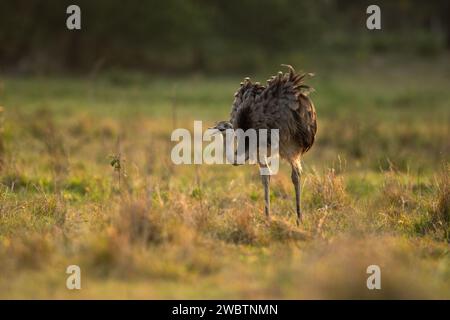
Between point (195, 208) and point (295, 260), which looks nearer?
point (295, 260)

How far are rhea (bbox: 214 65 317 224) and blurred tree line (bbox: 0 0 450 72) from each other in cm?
2046

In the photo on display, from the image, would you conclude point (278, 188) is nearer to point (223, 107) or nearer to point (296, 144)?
point (296, 144)

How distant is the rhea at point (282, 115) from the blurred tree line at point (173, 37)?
2046cm

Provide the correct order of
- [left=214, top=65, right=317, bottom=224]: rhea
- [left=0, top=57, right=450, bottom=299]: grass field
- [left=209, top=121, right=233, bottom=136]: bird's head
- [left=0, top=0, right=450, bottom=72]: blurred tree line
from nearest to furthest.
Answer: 1. [left=0, top=57, right=450, bottom=299]: grass field
2. [left=209, top=121, right=233, bottom=136]: bird's head
3. [left=214, top=65, right=317, bottom=224]: rhea
4. [left=0, top=0, right=450, bottom=72]: blurred tree line

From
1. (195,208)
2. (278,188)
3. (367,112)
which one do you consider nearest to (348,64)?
(367,112)

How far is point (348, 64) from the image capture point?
32562mm

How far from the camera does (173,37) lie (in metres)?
30.0

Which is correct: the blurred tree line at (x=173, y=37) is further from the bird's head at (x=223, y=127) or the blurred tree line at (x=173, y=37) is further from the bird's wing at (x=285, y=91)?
the bird's head at (x=223, y=127)

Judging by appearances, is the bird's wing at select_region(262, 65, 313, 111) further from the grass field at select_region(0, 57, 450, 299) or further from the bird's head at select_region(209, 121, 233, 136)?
the grass field at select_region(0, 57, 450, 299)

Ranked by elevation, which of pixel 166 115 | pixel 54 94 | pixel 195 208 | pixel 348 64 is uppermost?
pixel 348 64

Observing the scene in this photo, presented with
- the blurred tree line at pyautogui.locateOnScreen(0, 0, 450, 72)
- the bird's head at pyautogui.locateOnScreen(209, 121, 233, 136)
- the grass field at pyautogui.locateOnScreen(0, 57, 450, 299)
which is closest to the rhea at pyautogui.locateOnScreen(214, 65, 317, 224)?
the bird's head at pyautogui.locateOnScreen(209, 121, 233, 136)

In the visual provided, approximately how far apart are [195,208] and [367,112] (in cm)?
1272

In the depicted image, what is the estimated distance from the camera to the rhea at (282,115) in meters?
8.70

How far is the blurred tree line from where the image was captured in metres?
29.3
